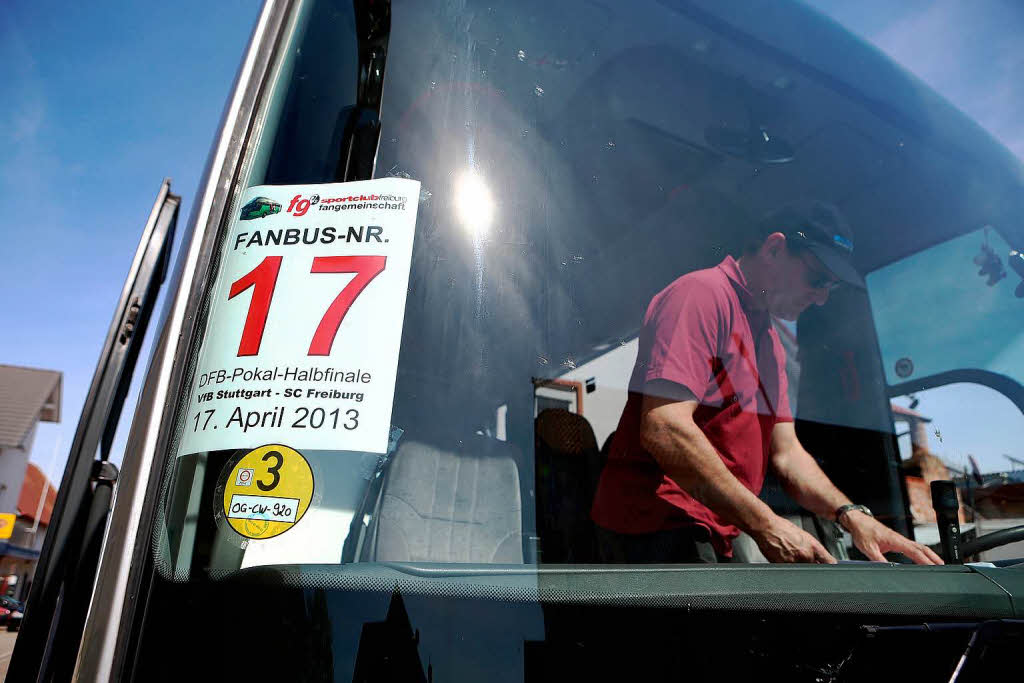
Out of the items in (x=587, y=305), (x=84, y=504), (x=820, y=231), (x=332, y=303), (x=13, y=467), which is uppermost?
(x=13, y=467)

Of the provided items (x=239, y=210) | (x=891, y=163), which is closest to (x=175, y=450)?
(x=239, y=210)

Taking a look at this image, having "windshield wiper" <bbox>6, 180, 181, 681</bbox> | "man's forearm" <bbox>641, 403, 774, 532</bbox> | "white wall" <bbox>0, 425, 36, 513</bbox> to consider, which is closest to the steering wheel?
"man's forearm" <bbox>641, 403, 774, 532</bbox>

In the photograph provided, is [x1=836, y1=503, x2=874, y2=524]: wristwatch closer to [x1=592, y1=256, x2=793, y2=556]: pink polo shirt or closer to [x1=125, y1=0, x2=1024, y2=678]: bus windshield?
[x1=125, y1=0, x2=1024, y2=678]: bus windshield

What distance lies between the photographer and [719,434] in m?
1.38

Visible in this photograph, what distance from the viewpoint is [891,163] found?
1.82 metres

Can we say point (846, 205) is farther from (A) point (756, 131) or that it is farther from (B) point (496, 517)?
(B) point (496, 517)

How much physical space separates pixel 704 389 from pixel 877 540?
1.93ft

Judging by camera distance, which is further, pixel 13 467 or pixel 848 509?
pixel 13 467

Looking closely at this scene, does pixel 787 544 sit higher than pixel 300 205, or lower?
lower

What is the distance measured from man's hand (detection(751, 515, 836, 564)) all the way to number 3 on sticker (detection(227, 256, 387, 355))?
0.92 metres

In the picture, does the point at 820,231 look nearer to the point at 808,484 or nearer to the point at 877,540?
the point at 808,484

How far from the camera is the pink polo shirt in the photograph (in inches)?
49.8

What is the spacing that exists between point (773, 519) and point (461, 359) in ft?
2.50

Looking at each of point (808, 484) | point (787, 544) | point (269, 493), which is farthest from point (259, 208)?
point (808, 484)
